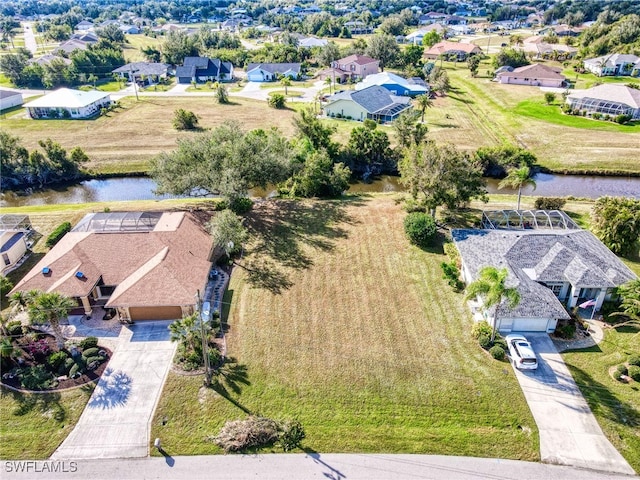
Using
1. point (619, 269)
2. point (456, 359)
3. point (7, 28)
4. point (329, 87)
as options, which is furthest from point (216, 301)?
point (7, 28)

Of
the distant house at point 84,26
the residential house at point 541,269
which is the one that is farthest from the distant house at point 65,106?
the distant house at point 84,26

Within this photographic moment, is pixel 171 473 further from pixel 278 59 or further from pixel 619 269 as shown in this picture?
pixel 278 59

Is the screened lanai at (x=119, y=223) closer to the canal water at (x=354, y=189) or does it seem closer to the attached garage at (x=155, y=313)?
the attached garage at (x=155, y=313)

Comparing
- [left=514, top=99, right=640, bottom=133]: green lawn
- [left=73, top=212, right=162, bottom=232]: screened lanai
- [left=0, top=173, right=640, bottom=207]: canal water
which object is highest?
[left=514, top=99, right=640, bottom=133]: green lawn

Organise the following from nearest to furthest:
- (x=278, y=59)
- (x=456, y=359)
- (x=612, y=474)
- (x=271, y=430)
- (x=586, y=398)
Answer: (x=612, y=474) → (x=271, y=430) → (x=586, y=398) → (x=456, y=359) → (x=278, y=59)

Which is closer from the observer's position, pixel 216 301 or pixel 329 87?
pixel 216 301

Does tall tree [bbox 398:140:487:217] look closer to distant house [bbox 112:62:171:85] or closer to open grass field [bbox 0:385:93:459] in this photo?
open grass field [bbox 0:385:93:459]

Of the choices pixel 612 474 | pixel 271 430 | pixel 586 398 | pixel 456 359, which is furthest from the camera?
pixel 456 359

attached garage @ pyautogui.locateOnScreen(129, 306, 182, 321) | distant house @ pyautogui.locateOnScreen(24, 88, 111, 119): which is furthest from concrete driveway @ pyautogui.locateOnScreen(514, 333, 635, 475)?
distant house @ pyautogui.locateOnScreen(24, 88, 111, 119)

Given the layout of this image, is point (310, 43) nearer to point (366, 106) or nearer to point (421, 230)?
point (366, 106)
